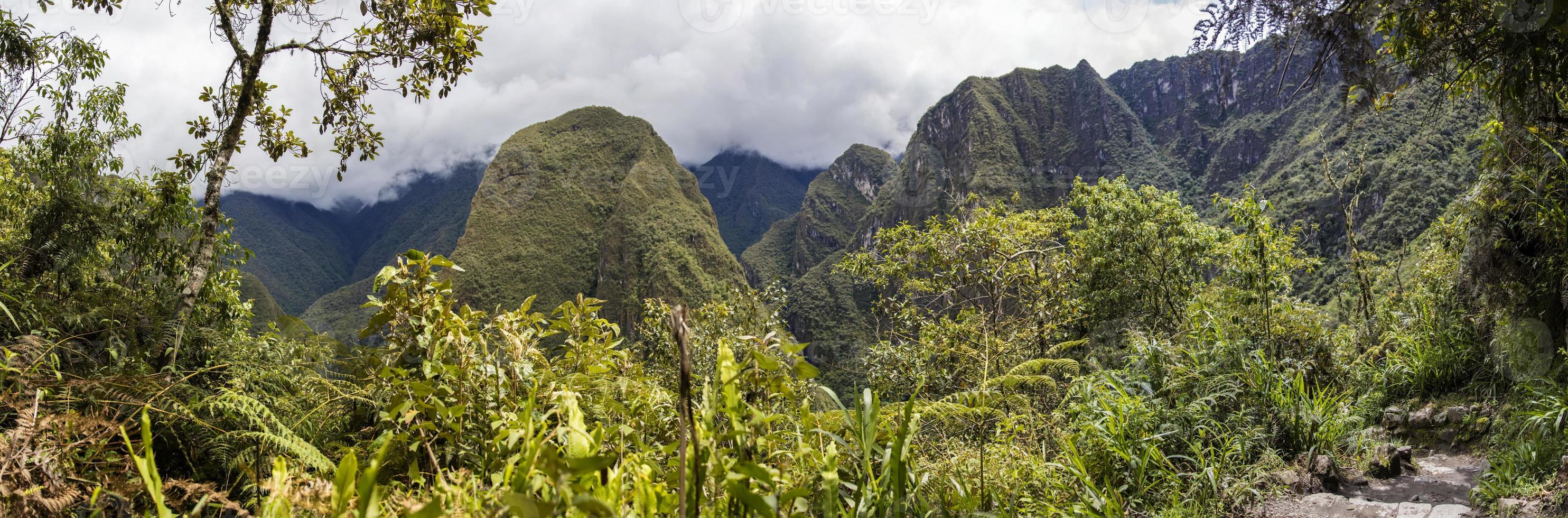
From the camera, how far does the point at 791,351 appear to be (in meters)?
1.27

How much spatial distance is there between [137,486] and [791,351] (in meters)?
1.64

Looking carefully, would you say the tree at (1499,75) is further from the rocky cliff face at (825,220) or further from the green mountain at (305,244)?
the green mountain at (305,244)

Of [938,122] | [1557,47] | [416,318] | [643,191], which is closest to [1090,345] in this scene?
[1557,47]

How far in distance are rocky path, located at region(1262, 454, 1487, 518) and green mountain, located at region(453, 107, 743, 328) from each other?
8034 cm

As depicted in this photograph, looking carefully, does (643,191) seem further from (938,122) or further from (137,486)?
(137,486)

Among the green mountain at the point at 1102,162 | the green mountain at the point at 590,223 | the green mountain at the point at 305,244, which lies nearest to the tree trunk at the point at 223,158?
the green mountain at the point at 1102,162

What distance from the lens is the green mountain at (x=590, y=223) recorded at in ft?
312

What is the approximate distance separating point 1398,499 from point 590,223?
12052cm

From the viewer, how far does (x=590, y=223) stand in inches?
4646

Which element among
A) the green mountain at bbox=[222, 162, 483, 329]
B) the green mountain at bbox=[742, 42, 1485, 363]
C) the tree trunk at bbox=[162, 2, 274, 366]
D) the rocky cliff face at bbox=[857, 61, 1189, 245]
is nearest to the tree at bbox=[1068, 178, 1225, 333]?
the tree trunk at bbox=[162, 2, 274, 366]

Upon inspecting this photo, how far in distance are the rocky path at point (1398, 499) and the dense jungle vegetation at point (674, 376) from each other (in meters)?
0.15

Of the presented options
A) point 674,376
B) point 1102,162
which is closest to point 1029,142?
point 1102,162

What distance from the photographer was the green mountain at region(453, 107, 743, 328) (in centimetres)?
9519

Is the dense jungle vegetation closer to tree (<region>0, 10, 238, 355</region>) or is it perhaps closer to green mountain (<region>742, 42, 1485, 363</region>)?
tree (<region>0, 10, 238, 355</region>)
